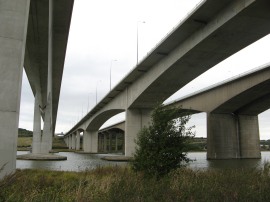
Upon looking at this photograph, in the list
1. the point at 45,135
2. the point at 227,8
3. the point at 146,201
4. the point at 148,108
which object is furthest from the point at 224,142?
the point at 146,201

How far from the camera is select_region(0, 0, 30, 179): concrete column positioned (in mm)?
11672

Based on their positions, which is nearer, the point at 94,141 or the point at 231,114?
the point at 231,114

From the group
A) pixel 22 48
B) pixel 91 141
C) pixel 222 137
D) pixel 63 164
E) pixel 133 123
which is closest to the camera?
pixel 22 48

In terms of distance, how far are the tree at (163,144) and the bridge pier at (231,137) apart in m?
47.9

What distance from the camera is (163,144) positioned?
1295cm

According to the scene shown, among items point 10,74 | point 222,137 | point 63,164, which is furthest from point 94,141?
point 10,74

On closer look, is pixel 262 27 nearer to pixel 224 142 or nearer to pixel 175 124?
pixel 175 124

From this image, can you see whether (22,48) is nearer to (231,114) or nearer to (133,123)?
(133,123)

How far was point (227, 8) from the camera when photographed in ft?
66.5

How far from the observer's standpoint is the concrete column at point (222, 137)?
197 ft

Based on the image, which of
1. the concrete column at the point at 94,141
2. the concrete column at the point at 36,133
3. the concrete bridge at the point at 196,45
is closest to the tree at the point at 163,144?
the concrete bridge at the point at 196,45

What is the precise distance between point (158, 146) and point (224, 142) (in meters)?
51.3

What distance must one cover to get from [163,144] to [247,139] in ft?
181

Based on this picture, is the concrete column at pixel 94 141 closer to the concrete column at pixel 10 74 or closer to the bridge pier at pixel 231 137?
the bridge pier at pixel 231 137
